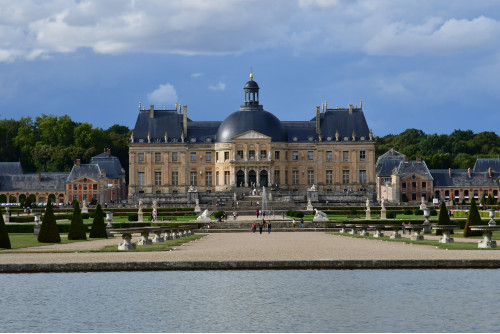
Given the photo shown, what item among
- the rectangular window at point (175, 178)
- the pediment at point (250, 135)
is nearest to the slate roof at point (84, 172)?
the rectangular window at point (175, 178)

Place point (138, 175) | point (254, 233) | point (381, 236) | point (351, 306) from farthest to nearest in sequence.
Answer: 1. point (138, 175)
2. point (254, 233)
3. point (381, 236)
4. point (351, 306)

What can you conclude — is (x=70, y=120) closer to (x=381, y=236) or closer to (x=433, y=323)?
(x=381, y=236)

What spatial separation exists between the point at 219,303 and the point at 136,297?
2205 mm

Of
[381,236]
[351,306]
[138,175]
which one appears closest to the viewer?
[351,306]

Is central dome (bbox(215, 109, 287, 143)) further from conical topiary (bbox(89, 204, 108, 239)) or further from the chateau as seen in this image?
conical topiary (bbox(89, 204, 108, 239))

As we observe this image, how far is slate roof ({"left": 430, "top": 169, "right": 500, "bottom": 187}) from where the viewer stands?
314ft

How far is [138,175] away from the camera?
302ft

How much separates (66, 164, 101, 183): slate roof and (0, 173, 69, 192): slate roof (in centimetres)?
159

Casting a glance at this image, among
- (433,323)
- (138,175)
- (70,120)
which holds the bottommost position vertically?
(433,323)

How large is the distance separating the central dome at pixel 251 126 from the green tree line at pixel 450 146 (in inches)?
1026

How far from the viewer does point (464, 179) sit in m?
95.9

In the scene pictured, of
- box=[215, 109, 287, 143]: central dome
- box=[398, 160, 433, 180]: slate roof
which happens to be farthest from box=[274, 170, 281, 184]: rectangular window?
box=[398, 160, 433, 180]: slate roof

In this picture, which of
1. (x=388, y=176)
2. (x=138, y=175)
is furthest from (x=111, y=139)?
(x=388, y=176)

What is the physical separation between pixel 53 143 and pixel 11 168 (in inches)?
440
